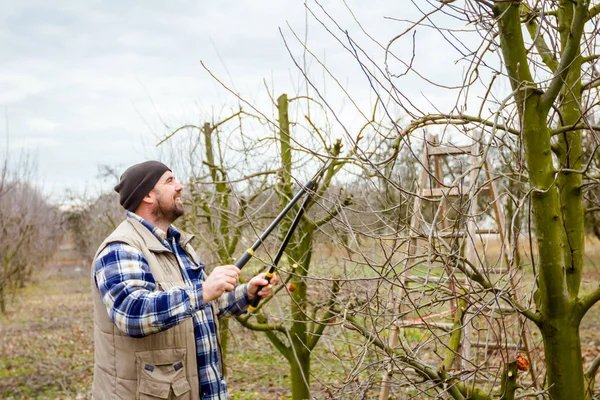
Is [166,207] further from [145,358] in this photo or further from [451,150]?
[451,150]

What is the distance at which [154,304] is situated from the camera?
9.04 ft

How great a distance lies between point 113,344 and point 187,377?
Answer: 0.38 metres

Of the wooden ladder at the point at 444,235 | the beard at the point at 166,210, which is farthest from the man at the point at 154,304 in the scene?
the wooden ladder at the point at 444,235

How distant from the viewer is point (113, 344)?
297 cm

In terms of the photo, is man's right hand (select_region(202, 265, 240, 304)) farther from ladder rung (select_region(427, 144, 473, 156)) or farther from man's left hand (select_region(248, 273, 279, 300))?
ladder rung (select_region(427, 144, 473, 156))

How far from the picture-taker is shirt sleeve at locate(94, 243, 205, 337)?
276 cm

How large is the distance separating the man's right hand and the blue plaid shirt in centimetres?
4

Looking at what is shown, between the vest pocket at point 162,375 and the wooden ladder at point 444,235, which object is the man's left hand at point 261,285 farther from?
the wooden ladder at point 444,235

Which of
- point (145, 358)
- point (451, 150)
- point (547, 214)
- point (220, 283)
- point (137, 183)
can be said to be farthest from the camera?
point (451, 150)

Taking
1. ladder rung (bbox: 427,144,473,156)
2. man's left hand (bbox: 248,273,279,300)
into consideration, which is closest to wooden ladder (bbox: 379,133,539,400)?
ladder rung (bbox: 427,144,473,156)

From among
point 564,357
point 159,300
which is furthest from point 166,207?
point 564,357

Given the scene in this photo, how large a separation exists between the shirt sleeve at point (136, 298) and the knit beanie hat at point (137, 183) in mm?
424

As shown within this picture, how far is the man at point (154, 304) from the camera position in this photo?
278cm

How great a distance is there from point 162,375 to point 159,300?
0.41 metres
